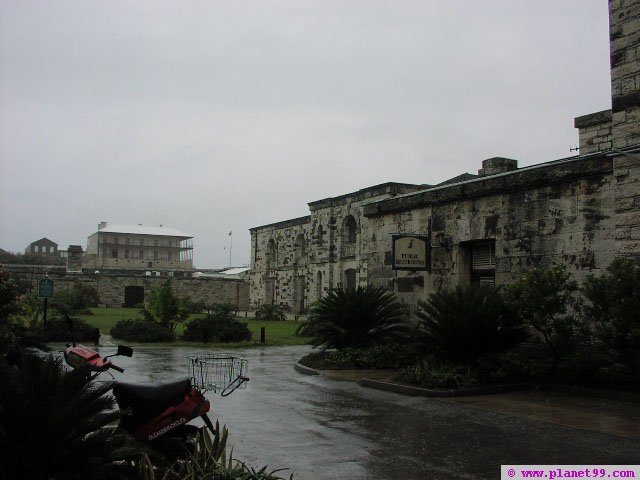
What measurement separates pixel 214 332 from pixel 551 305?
14.0 m

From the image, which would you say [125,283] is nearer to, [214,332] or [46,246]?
[214,332]

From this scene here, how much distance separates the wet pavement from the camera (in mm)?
6355

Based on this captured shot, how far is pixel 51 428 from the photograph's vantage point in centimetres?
394

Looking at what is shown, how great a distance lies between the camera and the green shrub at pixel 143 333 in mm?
21891

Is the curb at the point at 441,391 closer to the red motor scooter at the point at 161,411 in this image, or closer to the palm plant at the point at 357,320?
the palm plant at the point at 357,320

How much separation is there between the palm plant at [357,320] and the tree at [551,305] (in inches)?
161

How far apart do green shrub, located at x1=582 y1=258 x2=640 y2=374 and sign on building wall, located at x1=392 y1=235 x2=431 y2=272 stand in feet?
15.2

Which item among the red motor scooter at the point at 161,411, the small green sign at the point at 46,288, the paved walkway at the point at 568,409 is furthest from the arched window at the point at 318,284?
the red motor scooter at the point at 161,411

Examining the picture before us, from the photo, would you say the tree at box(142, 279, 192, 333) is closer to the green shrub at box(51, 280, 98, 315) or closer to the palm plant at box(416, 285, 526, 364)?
the green shrub at box(51, 280, 98, 315)

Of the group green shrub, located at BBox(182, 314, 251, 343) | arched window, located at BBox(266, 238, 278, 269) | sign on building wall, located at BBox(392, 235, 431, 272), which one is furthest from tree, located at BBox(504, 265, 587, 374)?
arched window, located at BBox(266, 238, 278, 269)

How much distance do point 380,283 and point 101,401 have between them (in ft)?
40.7

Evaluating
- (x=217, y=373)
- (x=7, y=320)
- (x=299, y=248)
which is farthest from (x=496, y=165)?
(x=299, y=248)

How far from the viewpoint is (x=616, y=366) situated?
33.9 feet

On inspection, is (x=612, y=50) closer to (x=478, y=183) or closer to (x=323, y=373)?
(x=478, y=183)
